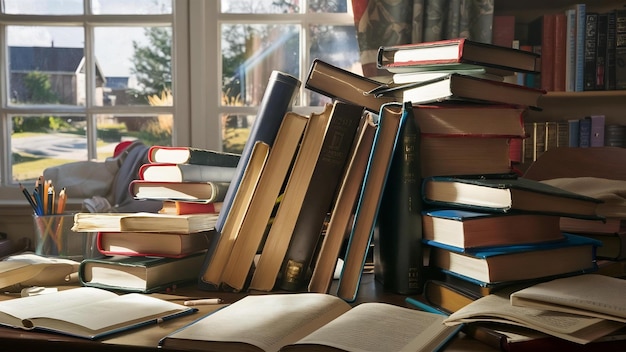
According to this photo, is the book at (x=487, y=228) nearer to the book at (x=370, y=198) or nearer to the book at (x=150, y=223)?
the book at (x=370, y=198)

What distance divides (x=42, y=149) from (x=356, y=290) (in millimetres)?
1649

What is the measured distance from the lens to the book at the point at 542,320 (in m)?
0.74

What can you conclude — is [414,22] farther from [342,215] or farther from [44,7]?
[44,7]

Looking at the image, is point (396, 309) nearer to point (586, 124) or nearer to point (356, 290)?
point (356, 290)

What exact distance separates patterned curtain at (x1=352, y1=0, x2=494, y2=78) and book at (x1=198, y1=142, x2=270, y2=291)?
973 mm

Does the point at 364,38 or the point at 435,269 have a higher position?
the point at 364,38

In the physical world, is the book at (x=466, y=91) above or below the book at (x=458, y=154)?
above

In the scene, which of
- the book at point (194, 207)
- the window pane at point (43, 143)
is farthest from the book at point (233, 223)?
the window pane at point (43, 143)

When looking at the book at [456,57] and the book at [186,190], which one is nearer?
the book at [456,57]

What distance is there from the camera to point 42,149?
2.30 meters

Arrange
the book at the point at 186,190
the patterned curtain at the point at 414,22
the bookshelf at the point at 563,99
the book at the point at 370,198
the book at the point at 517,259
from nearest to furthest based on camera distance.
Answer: the book at the point at 517,259 → the book at the point at 370,198 → the book at the point at 186,190 → the patterned curtain at the point at 414,22 → the bookshelf at the point at 563,99

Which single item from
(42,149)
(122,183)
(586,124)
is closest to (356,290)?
(122,183)

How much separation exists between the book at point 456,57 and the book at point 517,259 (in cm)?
30

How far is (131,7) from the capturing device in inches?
88.7
